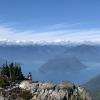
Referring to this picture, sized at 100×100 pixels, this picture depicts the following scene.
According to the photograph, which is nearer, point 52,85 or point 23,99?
point 23,99

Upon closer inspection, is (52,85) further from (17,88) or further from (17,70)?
(17,70)

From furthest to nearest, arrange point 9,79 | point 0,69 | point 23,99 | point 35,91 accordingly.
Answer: point 0,69 → point 9,79 → point 35,91 → point 23,99

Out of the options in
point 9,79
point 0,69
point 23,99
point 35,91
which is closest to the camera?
point 23,99

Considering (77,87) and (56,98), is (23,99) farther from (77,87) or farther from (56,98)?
(77,87)

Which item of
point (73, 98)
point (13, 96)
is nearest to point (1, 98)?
point (13, 96)

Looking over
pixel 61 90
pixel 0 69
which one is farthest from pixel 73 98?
pixel 0 69

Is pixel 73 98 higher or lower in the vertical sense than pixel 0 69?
lower
